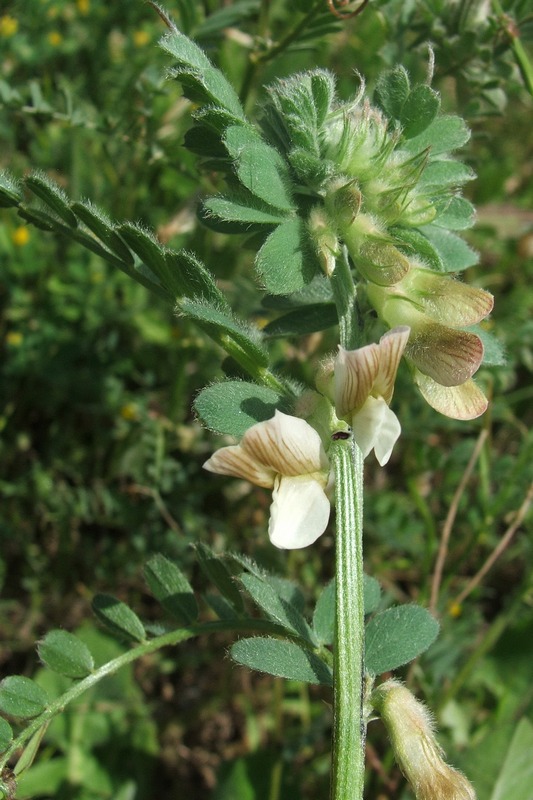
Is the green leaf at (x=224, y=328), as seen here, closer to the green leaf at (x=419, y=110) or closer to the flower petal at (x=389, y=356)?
the flower petal at (x=389, y=356)

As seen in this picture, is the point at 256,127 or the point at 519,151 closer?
the point at 256,127

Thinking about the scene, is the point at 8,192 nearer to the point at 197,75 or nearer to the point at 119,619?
the point at 197,75

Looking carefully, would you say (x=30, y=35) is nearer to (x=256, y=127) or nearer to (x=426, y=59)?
(x=426, y=59)

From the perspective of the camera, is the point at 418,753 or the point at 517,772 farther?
the point at 517,772

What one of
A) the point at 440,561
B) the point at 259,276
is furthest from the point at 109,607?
the point at 440,561

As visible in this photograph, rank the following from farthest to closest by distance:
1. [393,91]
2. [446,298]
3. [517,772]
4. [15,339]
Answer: [15,339]
[517,772]
[393,91]
[446,298]

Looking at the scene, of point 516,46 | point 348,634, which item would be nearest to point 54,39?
point 516,46

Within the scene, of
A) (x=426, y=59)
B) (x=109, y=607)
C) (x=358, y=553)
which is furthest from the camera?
(x=426, y=59)

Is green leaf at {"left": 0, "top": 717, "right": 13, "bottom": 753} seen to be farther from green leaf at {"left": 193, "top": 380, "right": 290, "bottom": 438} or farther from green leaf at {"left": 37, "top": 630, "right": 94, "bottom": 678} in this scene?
green leaf at {"left": 193, "top": 380, "right": 290, "bottom": 438}
